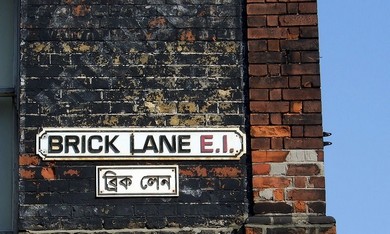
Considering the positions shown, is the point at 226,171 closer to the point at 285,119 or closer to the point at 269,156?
the point at 269,156

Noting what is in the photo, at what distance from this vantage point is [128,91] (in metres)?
7.64

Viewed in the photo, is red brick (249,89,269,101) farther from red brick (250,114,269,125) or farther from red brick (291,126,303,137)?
red brick (291,126,303,137)

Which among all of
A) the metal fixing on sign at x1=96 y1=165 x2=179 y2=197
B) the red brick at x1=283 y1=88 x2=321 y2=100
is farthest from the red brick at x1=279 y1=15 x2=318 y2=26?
the metal fixing on sign at x1=96 y1=165 x2=179 y2=197

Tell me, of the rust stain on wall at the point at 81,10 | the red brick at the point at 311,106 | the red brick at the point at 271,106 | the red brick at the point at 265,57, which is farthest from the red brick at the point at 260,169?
the rust stain on wall at the point at 81,10

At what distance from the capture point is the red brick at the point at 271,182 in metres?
7.44

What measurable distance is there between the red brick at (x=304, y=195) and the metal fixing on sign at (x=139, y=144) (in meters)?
0.47

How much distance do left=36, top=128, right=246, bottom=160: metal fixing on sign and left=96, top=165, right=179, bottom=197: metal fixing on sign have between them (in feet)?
0.27

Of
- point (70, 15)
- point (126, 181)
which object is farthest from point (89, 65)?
point (126, 181)

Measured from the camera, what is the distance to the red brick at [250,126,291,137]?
7.54 meters

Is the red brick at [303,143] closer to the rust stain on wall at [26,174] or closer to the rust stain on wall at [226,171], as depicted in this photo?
the rust stain on wall at [226,171]

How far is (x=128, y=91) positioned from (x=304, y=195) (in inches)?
59.5

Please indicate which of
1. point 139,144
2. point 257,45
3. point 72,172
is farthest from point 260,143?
point 72,172

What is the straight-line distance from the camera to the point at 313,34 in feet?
25.3

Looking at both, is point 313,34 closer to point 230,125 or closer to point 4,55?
point 230,125
